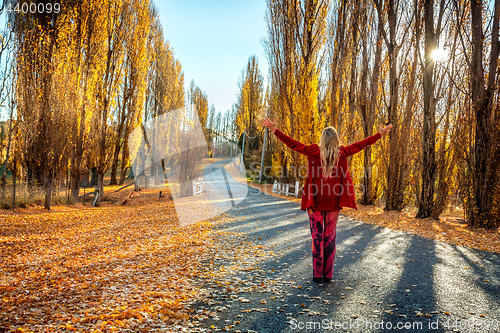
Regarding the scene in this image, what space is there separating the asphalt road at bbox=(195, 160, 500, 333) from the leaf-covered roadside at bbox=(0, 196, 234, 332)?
536 millimetres

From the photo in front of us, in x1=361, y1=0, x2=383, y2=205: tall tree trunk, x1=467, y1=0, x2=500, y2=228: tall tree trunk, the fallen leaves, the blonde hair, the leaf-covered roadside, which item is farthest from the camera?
x1=361, y1=0, x2=383, y2=205: tall tree trunk

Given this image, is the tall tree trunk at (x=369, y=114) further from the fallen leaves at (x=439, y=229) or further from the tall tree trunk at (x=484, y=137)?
the tall tree trunk at (x=484, y=137)

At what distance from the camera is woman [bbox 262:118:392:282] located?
12.6 feet

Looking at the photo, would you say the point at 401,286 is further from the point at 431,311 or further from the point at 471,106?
the point at 471,106

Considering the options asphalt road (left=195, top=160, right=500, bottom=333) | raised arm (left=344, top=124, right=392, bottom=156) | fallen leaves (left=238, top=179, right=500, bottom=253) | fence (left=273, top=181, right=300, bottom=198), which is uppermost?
raised arm (left=344, top=124, right=392, bottom=156)

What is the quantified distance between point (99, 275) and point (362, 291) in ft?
12.5

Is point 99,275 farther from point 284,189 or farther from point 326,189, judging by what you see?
point 284,189

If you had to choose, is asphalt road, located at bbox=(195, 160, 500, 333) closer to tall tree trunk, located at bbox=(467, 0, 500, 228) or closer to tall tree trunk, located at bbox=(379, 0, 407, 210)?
tall tree trunk, located at bbox=(467, 0, 500, 228)

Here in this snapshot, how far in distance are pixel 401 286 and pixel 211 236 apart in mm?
4519

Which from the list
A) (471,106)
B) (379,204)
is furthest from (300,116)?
(471,106)

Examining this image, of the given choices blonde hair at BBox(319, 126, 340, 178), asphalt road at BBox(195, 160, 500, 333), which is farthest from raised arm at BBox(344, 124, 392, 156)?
asphalt road at BBox(195, 160, 500, 333)

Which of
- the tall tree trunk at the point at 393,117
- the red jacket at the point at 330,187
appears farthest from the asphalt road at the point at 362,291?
the tall tree trunk at the point at 393,117

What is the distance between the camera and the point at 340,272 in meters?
4.62

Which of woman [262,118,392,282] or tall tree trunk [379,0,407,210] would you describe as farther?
tall tree trunk [379,0,407,210]
